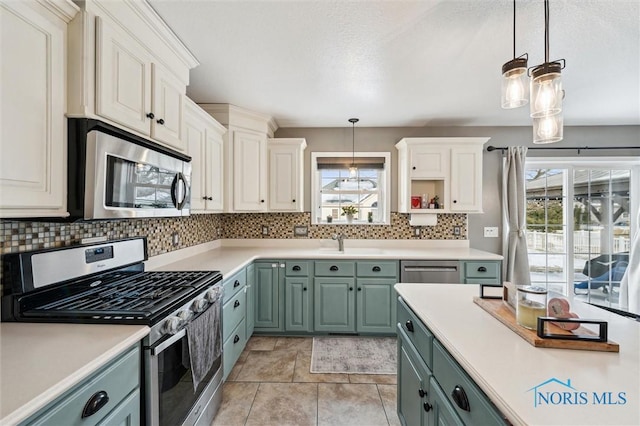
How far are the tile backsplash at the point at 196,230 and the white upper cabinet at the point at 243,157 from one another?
422mm

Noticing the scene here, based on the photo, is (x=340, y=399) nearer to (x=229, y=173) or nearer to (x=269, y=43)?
(x=229, y=173)

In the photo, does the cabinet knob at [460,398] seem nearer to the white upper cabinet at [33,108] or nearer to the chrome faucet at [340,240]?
the white upper cabinet at [33,108]

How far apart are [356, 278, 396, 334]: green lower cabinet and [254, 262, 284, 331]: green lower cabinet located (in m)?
0.84

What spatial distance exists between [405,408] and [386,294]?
140 centimetres

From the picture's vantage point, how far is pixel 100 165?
1194mm

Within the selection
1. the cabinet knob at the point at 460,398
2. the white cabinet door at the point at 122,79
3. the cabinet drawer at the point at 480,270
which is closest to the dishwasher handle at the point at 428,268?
the cabinet drawer at the point at 480,270

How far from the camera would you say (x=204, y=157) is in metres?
2.52

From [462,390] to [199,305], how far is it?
1.27 meters

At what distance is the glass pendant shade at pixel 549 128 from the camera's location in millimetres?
1308

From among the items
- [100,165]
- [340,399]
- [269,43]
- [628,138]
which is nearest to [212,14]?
[269,43]

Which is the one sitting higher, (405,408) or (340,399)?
(405,408)

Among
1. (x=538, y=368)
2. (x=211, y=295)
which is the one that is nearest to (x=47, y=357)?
(x=211, y=295)

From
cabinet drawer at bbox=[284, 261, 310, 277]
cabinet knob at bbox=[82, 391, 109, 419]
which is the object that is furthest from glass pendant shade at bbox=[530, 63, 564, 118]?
cabinet drawer at bbox=[284, 261, 310, 277]

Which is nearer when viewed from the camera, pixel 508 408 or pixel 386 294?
pixel 508 408
